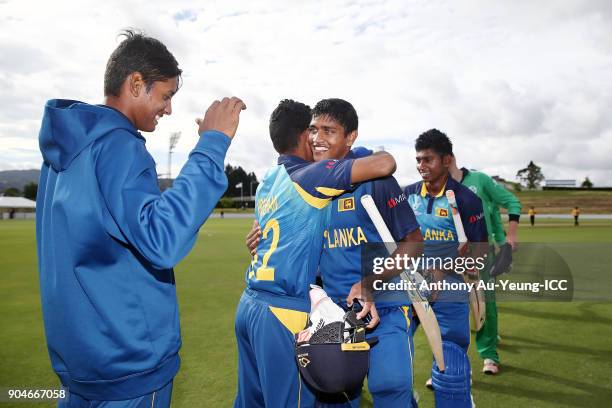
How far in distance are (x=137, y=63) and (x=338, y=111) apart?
1.72 m

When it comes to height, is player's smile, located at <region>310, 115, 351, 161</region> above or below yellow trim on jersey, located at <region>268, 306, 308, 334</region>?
above

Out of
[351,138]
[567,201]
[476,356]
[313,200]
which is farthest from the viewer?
[567,201]

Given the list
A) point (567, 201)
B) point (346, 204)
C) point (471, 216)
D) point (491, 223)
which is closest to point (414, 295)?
point (346, 204)

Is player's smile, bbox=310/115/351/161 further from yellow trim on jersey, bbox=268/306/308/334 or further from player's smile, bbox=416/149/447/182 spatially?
player's smile, bbox=416/149/447/182

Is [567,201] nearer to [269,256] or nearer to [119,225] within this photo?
[269,256]

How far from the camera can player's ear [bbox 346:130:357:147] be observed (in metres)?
3.42

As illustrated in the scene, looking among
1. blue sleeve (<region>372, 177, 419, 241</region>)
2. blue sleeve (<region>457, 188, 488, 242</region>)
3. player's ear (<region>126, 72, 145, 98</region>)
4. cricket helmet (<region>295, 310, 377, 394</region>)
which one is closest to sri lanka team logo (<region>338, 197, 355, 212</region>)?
blue sleeve (<region>372, 177, 419, 241</region>)

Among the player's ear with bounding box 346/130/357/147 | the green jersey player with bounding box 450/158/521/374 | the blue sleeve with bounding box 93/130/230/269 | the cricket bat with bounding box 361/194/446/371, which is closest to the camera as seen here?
the blue sleeve with bounding box 93/130/230/269

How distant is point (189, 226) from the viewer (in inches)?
63.6

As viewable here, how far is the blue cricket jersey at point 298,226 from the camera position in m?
2.63

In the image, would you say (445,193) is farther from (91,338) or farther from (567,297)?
(567,297)

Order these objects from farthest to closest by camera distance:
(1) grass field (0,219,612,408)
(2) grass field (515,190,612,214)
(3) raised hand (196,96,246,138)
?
(2) grass field (515,190,612,214), (1) grass field (0,219,612,408), (3) raised hand (196,96,246,138)

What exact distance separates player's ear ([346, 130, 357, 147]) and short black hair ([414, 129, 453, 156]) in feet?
4.95

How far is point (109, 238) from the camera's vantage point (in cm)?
166
